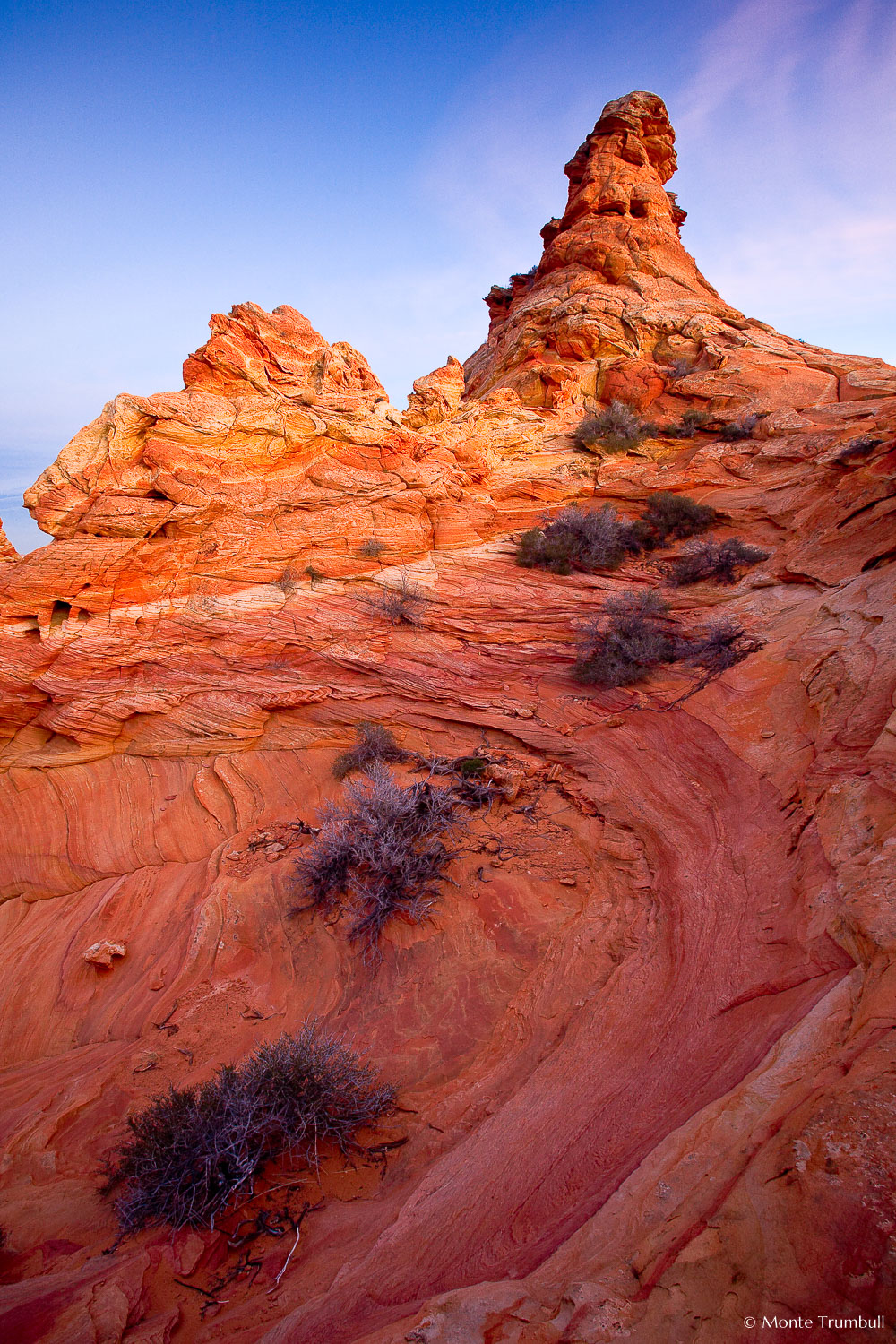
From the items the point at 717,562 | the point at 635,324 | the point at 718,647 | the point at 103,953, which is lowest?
the point at 103,953

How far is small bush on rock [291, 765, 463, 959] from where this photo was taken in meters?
5.87

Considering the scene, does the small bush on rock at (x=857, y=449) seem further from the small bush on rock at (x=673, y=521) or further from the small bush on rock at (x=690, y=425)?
the small bush on rock at (x=690, y=425)

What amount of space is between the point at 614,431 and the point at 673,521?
407 centimetres

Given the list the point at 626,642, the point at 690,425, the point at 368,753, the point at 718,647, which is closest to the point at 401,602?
the point at 368,753

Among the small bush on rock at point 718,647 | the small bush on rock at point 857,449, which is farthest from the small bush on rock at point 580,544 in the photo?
the small bush on rock at point 857,449

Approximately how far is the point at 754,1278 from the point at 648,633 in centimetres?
727

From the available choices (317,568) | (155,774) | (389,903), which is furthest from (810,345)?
(155,774)

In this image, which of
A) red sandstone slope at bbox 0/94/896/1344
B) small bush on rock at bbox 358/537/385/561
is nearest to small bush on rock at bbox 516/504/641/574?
red sandstone slope at bbox 0/94/896/1344

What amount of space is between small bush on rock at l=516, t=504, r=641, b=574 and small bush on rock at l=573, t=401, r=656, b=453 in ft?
11.2

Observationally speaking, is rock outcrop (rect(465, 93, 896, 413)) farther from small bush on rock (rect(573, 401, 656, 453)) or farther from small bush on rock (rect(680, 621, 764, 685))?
small bush on rock (rect(680, 621, 764, 685))

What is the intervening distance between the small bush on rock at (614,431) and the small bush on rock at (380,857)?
1042 centimetres

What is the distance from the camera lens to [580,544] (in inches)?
412

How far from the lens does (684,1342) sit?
177 centimetres

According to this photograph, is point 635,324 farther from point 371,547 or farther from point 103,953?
point 103,953
